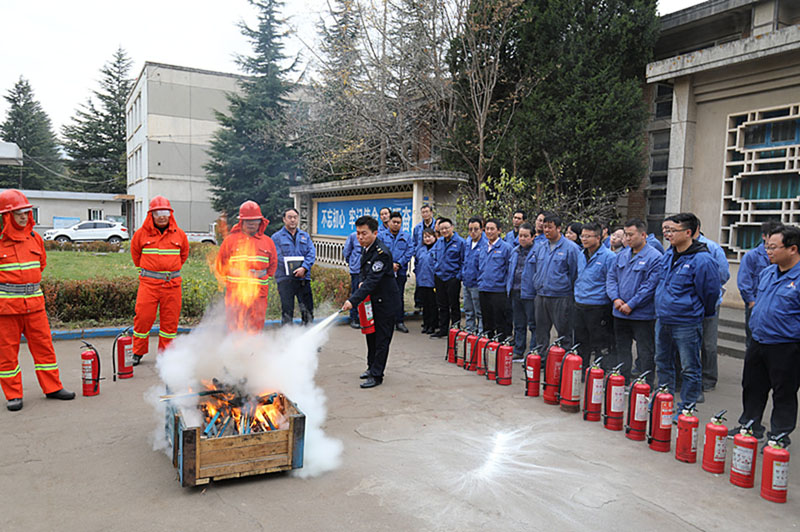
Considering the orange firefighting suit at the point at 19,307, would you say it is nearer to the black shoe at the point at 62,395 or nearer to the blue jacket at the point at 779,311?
the black shoe at the point at 62,395

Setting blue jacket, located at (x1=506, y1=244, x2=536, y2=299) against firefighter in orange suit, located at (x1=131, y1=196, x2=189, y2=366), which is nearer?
firefighter in orange suit, located at (x1=131, y1=196, x2=189, y2=366)

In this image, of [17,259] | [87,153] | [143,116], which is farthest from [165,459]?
[87,153]

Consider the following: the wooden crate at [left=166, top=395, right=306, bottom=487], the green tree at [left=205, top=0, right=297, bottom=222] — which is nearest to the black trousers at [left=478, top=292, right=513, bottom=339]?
the wooden crate at [left=166, top=395, right=306, bottom=487]

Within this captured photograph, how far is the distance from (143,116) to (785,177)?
4244cm

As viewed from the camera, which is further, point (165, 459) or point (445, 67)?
point (445, 67)

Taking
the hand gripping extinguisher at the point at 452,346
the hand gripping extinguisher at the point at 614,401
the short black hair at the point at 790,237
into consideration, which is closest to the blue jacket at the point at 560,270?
the hand gripping extinguisher at the point at 452,346

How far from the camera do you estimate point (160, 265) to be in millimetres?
7039

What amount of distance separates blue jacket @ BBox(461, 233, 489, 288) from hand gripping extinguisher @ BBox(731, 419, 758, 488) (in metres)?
5.38

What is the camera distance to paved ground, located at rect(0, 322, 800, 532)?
3822 mm

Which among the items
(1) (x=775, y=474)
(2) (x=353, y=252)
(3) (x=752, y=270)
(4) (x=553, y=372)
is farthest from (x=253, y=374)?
(3) (x=752, y=270)

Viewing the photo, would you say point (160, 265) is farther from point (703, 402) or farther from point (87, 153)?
point (87, 153)

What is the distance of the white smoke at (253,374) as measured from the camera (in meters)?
4.73

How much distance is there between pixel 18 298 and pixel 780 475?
24.1 ft

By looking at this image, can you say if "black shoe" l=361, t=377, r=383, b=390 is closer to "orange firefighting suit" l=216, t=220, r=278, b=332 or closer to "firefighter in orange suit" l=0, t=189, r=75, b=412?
"orange firefighting suit" l=216, t=220, r=278, b=332
